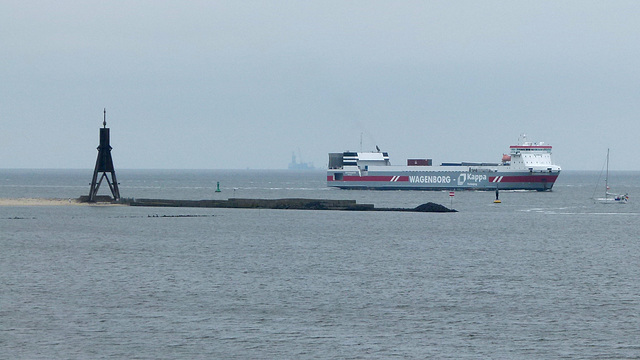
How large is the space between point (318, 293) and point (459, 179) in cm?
11084

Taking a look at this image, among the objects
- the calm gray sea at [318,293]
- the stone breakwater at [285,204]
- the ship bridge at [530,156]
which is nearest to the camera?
the calm gray sea at [318,293]

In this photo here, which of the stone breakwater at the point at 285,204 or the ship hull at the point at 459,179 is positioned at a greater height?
the ship hull at the point at 459,179

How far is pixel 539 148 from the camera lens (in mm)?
139750

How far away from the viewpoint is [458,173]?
14188cm

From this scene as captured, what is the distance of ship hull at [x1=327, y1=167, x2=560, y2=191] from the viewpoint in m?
139

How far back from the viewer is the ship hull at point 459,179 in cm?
13888

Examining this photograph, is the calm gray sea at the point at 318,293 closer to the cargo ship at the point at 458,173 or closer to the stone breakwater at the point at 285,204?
the stone breakwater at the point at 285,204

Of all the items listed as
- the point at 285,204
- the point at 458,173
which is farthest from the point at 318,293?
the point at 458,173

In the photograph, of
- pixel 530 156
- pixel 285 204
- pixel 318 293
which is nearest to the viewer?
pixel 318 293

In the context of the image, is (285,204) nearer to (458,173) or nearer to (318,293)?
(458,173)

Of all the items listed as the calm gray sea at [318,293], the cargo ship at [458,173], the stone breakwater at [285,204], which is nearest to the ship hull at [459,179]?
the cargo ship at [458,173]

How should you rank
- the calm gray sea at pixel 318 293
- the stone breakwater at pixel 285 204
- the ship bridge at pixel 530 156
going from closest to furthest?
the calm gray sea at pixel 318 293, the stone breakwater at pixel 285 204, the ship bridge at pixel 530 156

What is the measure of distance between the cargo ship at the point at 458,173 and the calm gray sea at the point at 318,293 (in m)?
71.3

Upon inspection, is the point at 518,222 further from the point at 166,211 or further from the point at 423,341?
the point at 423,341
